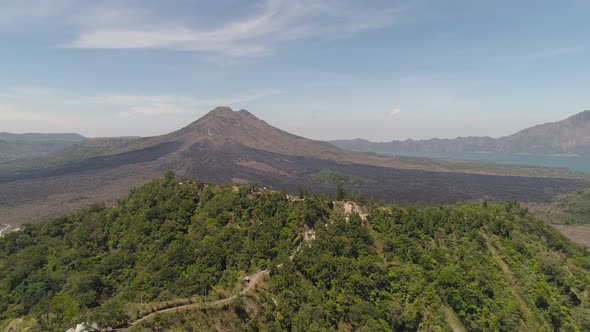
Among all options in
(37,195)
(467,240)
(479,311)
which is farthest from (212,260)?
(37,195)

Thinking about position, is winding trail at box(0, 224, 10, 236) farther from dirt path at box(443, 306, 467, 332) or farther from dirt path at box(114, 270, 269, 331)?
dirt path at box(443, 306, 467, 332)

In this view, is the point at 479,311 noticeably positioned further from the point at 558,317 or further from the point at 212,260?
the point at 212,260

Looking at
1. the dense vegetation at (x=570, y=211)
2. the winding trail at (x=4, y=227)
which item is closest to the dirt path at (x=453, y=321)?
the dense vegetation at (x=570, y=211)

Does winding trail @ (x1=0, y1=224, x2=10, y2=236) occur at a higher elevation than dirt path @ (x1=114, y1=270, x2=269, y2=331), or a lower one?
lower

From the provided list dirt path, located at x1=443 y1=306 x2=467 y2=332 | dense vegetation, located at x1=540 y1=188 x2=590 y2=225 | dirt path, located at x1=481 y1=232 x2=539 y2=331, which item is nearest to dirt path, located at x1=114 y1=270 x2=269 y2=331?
dirt path, located at x1=443 y1=306 x2=467 y2=332

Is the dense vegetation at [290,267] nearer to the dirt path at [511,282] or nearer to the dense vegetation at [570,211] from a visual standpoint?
the dirt path at [511,282]
